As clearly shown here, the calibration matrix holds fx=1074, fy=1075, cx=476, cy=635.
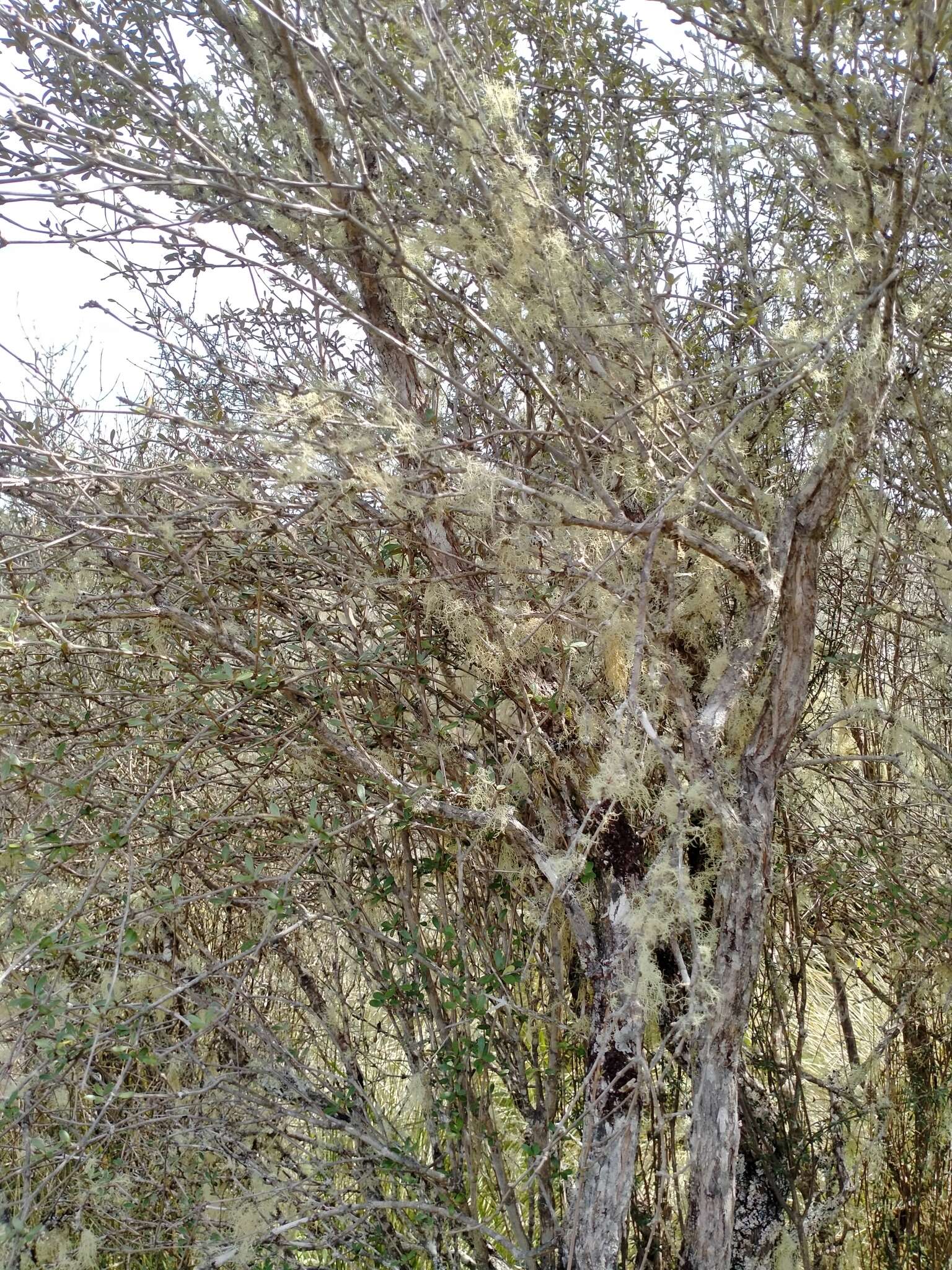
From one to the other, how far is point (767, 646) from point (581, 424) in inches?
24.6

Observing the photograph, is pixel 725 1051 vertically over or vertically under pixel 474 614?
under

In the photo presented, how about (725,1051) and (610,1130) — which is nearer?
(725,1051)

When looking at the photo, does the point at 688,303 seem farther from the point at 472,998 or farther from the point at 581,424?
the point at 472,998

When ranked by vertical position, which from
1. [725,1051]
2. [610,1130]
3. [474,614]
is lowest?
[610,1130]

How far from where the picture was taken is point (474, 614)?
2268mm

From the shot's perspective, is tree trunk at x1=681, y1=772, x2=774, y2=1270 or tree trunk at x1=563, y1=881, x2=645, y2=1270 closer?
tree trunk at x1=681, y1=772, x2=774, y2=1270

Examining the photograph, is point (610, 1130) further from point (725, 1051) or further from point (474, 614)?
point (474, 614)

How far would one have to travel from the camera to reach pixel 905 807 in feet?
8.08

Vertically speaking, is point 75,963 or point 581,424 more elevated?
point 581,424

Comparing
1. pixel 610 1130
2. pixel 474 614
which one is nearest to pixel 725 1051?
pixel 610 1130

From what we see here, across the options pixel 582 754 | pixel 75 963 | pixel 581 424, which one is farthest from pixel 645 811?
pixel 75 963

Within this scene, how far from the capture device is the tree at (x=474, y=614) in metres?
2.01

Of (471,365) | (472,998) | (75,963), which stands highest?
(471,365)

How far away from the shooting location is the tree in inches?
79.1
